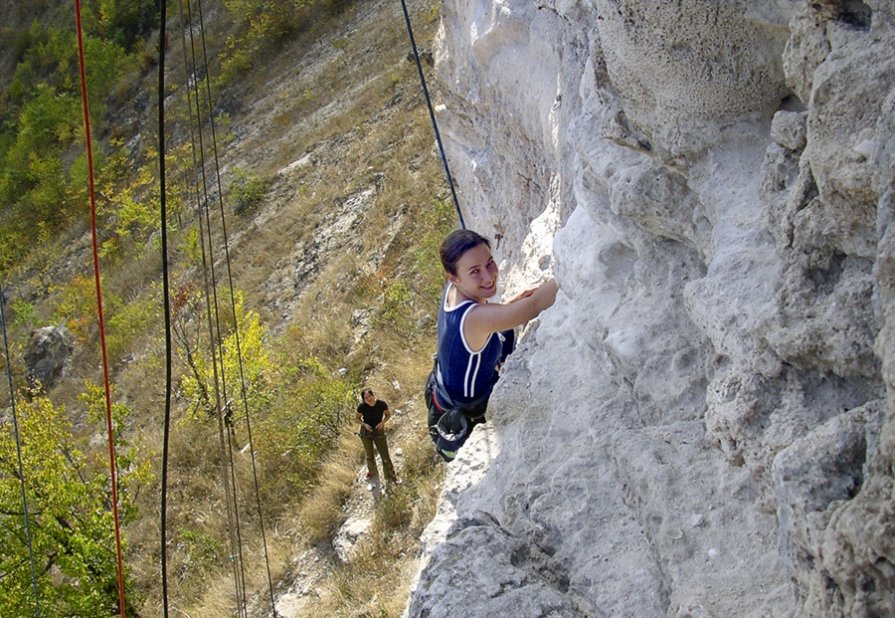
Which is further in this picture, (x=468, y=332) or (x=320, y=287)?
(x=320, y=287)

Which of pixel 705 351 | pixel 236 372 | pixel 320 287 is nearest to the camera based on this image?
pixel 705 351

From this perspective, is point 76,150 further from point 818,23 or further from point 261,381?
point 818,23

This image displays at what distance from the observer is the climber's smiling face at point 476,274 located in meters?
3.93

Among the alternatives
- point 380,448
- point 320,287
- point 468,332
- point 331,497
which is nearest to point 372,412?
point 380,448

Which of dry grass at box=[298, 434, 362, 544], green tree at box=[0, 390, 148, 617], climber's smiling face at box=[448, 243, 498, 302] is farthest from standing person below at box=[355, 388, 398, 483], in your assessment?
climber's smiling face at box=[448, 243, 498, 302]

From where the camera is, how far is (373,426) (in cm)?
905

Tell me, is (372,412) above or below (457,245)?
below

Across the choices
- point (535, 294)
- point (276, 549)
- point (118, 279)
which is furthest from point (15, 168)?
point (535, 294)

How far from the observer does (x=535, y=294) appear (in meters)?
4.23

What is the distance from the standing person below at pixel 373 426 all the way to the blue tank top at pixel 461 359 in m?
4.67

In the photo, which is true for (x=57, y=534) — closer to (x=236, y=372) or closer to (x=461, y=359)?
(x=236, y=372)

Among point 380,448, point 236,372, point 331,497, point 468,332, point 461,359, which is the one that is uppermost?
point 468,332

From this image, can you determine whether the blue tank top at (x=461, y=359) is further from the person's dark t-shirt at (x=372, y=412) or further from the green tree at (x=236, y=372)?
the green tree at (x=236, y=372)

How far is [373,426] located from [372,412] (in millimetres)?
136
